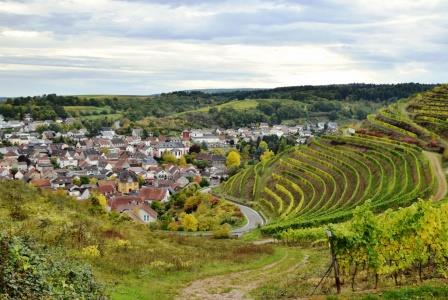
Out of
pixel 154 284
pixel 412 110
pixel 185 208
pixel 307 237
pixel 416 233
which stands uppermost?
pixel 412 110

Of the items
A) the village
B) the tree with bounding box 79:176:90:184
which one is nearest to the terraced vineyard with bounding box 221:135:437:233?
the village

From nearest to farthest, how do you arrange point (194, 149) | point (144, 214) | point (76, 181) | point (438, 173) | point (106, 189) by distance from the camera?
1. point (438, 173)
2. point (144, 214)
3. point (106, 189)
4. point (76, 181)
5. point (194, 149)

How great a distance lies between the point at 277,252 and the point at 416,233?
1593 centimetres

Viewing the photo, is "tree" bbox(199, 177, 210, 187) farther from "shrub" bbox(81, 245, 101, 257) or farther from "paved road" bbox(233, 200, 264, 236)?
"shrub" bbox(81, 245, 101, 257)

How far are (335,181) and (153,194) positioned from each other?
144 ft

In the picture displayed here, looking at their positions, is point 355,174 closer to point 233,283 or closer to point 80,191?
point 233,283

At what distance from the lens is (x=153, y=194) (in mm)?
103188

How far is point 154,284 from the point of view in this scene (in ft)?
75.2

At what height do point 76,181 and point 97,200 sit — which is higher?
point 97,200

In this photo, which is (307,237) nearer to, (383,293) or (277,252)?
(277,252)

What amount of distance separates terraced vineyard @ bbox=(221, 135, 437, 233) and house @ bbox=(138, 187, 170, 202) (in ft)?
43.3

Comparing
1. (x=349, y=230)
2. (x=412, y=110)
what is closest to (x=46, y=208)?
(x=349, y=230)

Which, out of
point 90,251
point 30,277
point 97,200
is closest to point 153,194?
point 97,200

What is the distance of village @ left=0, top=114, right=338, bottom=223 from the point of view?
104438 millimetres
